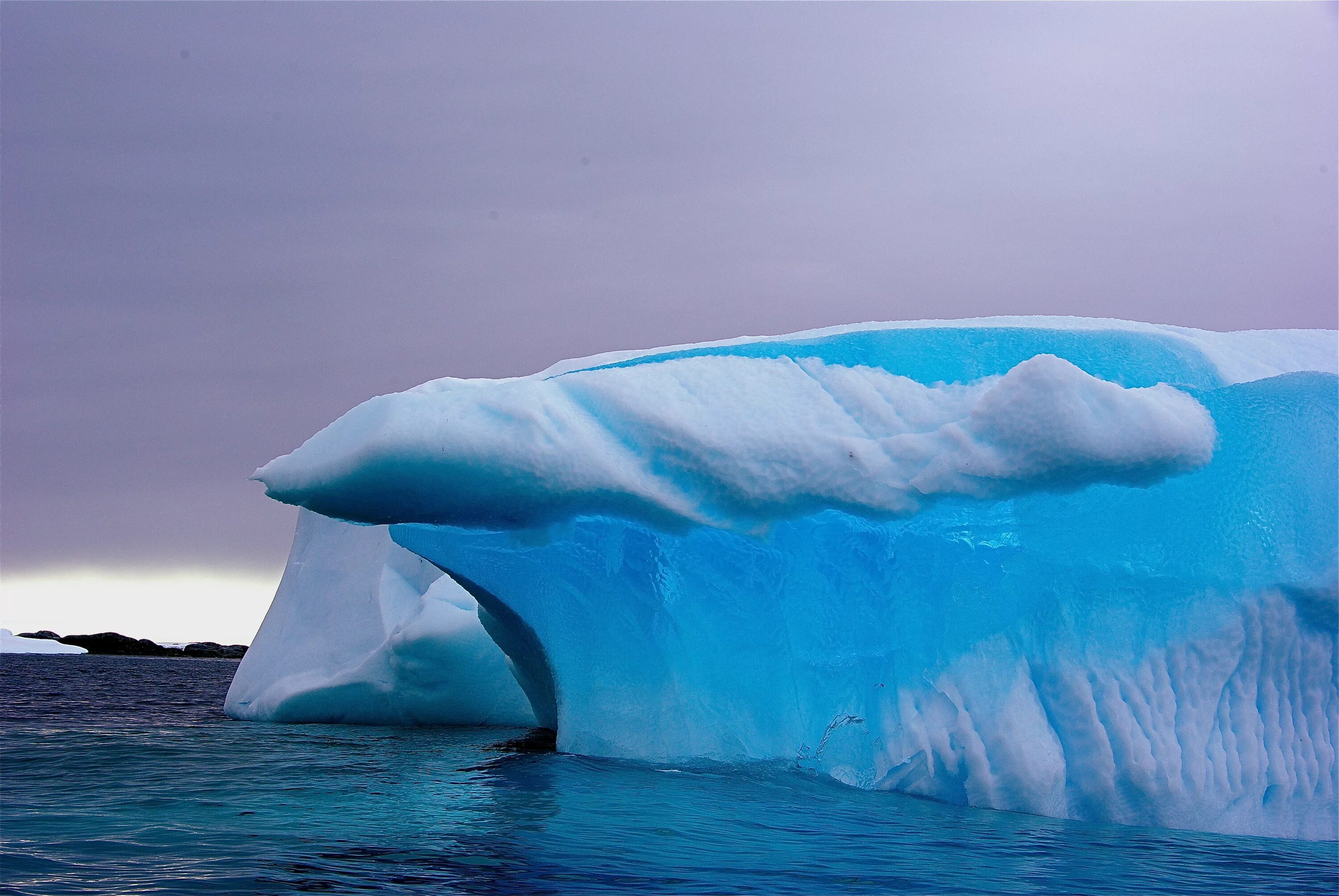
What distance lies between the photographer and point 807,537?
6.69m

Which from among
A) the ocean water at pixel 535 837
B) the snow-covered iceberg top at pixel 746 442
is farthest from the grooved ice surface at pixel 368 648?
the snow-covered iceberg top at pixel 746 442

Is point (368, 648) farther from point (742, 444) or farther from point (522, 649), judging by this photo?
point (742, 444)

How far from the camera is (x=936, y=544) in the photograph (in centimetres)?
652

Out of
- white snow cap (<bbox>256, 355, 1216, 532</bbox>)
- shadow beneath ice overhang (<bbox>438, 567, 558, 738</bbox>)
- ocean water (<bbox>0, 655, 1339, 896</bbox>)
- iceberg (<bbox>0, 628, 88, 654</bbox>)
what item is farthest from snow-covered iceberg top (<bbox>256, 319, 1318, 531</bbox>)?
iceberg (<bbox>0, 628, 88, 654</bbox>)

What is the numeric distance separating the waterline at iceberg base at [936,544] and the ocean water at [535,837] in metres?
0.34

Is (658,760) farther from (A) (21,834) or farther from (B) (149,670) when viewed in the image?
(B) (149,670)

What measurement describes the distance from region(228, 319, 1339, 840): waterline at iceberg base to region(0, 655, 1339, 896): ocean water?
1.11 feet


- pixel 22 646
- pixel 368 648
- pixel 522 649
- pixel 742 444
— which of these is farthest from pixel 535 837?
pixel 22 646

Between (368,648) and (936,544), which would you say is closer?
(936,544)

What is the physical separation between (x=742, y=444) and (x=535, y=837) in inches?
85.6

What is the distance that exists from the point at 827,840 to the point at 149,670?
33968 mm

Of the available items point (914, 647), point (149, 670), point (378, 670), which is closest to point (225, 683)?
point (149, 670)

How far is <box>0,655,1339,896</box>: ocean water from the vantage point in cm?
394

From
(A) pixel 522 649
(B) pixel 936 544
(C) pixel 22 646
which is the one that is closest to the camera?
(B) pixel 936 544
